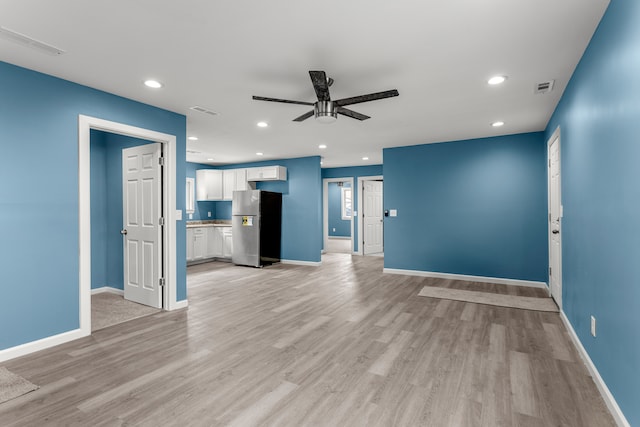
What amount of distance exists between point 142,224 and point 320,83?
314 centimetres

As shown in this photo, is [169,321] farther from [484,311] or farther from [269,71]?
[484,311]

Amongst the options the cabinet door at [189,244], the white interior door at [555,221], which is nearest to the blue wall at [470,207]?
the white interior door at [555,221]

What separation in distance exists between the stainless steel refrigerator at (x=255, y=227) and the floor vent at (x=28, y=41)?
4.67 m

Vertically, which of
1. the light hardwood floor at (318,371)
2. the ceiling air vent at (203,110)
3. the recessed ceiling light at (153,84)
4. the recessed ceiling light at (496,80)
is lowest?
the light hardwood floor at (318,371)

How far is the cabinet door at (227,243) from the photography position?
786cm

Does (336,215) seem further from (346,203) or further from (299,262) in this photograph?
(299,262)

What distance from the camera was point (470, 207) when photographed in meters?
5.68

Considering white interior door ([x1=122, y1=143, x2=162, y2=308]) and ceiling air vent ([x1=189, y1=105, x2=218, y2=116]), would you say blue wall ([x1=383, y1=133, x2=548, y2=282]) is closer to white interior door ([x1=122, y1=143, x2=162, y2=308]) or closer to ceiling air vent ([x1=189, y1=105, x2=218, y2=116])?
ceiling air vent ([x1=189, y1=105, x2=218, y2=116])

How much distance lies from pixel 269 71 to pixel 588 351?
354 cm

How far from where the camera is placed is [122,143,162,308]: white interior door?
4078 millimetres

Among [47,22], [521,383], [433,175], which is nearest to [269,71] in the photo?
[47,22]

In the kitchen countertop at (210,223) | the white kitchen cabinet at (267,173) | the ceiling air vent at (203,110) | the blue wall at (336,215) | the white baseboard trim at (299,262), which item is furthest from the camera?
the blue wall at (336,215)

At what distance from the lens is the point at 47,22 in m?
2.17

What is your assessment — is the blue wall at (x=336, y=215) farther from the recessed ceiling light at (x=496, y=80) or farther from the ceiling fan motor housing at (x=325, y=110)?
the ceiling fan motor housing at (x=325, y=110)
